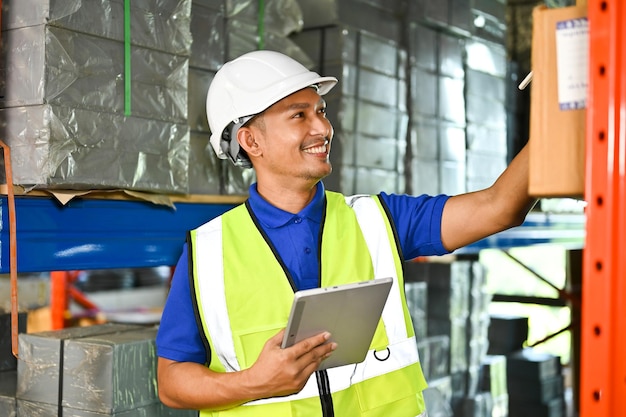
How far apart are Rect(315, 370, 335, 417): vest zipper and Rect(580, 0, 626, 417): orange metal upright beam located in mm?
1184

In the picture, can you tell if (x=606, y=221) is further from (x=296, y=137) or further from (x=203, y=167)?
(x=203, y=167)

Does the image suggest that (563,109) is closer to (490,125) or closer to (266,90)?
(266,90)

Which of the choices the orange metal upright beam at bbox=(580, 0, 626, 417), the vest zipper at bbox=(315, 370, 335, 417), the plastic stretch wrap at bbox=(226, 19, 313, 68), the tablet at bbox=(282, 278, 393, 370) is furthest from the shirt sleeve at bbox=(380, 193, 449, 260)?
the plastic stretch wrap at bbox=(226, 19, 313, 68)

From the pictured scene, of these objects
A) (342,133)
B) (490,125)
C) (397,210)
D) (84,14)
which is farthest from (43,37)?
(490,125)

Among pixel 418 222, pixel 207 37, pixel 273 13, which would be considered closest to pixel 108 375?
pixel 418 222

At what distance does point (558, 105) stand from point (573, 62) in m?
0.09

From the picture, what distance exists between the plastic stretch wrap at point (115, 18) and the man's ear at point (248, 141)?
71cm

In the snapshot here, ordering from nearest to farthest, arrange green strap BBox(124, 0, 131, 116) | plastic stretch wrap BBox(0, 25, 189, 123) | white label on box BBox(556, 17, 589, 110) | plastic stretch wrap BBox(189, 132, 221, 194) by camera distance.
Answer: white label on box BBox(556, 17, 589, 110), plastic stretch wrap BBox(0, 25, 189, 123), green strap BBox(124, 0, 131, 116), plastic stretch wrap BBox(189, 132, 221, 194)

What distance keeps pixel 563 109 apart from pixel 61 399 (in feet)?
8.68

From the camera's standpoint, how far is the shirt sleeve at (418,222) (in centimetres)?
274

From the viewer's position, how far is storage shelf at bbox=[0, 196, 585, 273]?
9.61ft

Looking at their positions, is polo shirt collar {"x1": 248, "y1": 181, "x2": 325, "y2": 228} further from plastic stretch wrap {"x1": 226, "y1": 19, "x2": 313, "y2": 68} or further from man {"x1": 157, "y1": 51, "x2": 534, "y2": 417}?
plastic stretch wrap {"x1": 226, "y1": 19, "x2": 313, "y2": 68}

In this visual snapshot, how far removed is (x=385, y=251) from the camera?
2.73 m

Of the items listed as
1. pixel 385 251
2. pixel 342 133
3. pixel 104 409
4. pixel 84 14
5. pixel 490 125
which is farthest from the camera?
pixel 490 125
